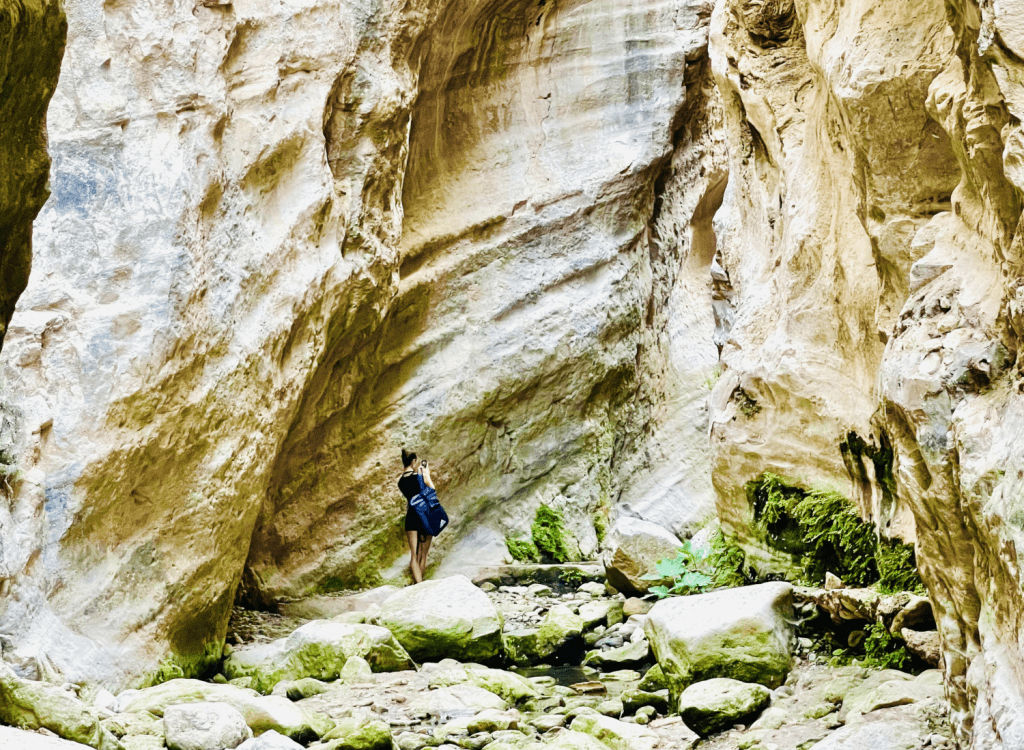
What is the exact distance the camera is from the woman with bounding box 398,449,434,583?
33.4 ft

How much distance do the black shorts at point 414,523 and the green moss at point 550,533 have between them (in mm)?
1874

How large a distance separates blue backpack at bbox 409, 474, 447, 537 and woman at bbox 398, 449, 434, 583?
3 cm

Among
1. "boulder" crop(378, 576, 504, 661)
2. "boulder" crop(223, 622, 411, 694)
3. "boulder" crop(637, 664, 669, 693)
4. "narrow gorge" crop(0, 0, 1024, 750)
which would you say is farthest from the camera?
"boulder" crop(378, 576, 504, 661)

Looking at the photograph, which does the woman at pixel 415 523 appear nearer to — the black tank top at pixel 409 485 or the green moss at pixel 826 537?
the black tank top at pixel 409 485

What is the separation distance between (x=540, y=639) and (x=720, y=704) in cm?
269

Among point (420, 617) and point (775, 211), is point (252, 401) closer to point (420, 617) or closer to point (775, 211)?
point (420, 617)

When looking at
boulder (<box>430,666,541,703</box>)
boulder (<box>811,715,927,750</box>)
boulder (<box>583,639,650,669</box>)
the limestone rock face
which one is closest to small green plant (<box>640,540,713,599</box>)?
boulder (<box>583,639,650,669</box>)

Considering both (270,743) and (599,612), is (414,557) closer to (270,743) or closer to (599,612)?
(599,612)

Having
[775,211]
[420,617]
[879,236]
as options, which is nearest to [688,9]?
[775,211]

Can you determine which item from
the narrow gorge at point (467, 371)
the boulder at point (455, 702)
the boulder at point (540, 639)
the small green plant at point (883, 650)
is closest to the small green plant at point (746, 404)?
the narrow gorge at point (467, 371)

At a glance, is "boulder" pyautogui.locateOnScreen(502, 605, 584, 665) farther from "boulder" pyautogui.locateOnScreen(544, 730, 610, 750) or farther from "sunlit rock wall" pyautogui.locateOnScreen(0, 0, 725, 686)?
"boulder" pyautogui.locateOnScreen(544, 730, 610, 750)

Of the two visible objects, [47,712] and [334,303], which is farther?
[334,303]

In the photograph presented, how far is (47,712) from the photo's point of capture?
423cm

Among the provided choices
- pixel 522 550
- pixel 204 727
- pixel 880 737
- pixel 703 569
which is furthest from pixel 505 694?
pixel 522 550
